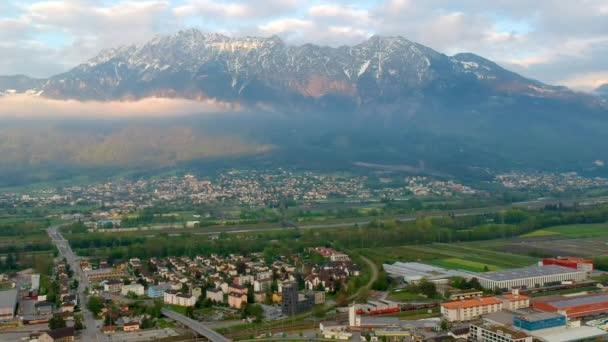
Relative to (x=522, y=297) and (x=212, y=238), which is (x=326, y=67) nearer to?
(x=212, y=238)

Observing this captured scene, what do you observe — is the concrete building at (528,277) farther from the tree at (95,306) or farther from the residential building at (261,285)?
the tree at (95,306)

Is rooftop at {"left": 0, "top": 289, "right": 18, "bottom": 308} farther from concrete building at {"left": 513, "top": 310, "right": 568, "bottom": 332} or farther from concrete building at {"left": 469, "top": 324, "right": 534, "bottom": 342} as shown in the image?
concrete building at {"left": 513, "top": 310, "right": 568, "bottom": 332}

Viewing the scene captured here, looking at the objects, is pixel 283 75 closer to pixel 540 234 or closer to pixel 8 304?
pixel 540 234

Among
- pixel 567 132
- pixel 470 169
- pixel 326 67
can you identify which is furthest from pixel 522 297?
pixel 326 67

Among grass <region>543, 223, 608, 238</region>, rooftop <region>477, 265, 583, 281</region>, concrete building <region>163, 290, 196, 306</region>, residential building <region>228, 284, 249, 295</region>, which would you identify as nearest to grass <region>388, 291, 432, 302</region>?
rooftop <region>477, 265, 583, 281</region>

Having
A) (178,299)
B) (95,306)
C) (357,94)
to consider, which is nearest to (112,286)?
(178,299)
